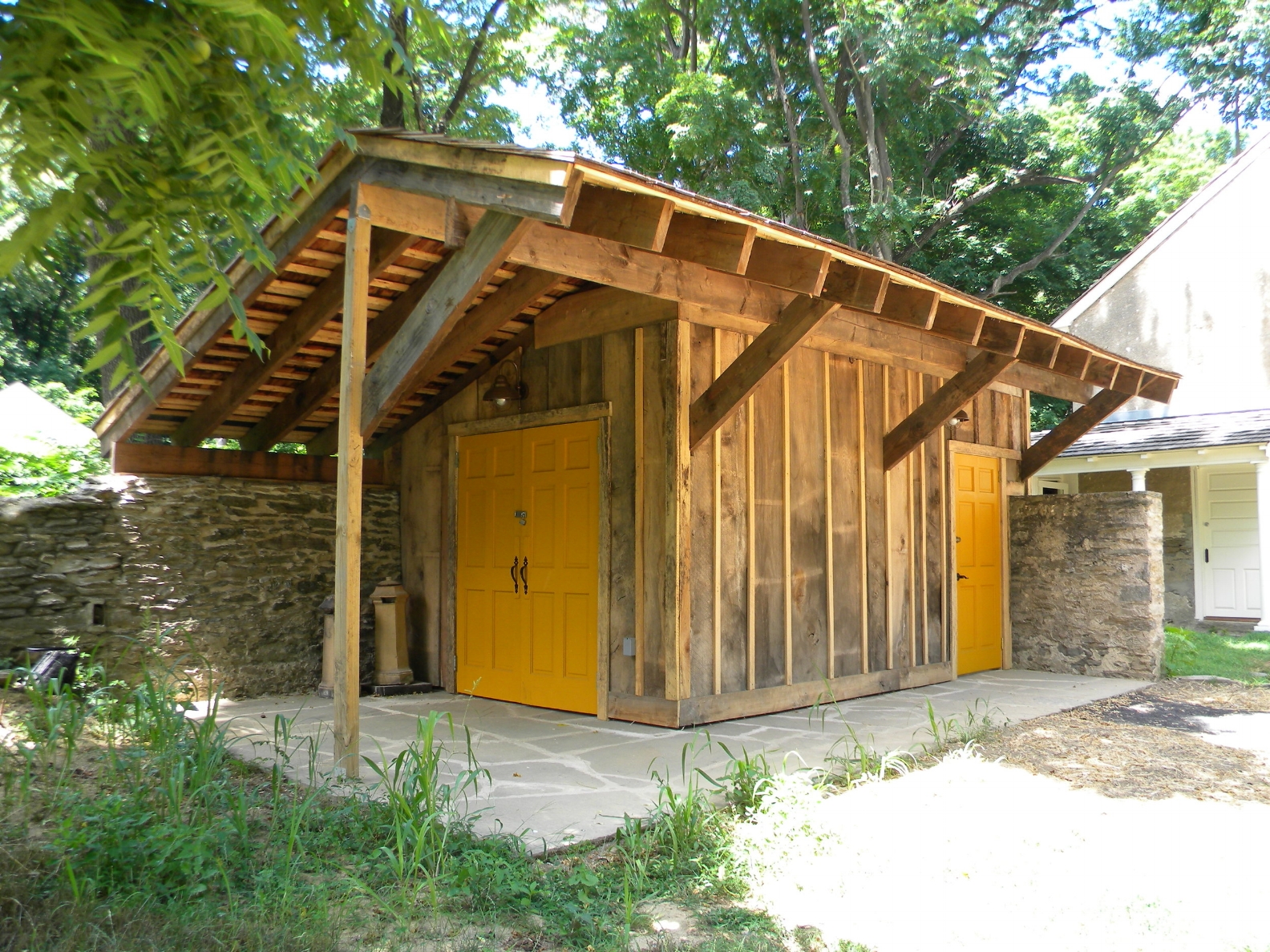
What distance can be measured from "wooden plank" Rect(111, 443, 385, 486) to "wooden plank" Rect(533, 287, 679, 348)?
1.88m

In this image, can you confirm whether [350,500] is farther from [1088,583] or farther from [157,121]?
[1088,583]

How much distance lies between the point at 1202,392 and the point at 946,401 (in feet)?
31.0

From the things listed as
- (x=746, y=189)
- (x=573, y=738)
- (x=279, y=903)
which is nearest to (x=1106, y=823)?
(x=573, y=738)

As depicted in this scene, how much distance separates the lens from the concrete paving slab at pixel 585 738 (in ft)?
13.8

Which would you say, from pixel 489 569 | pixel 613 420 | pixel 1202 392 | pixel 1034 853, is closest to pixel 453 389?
pixel 489 569

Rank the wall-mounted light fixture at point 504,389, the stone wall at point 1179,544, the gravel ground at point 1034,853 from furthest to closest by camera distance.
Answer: the stone wall at point 1179,544, the wall-mounted light fixture at point 504,389, the gravel ground at point 1034,853

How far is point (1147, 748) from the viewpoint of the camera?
5.65 m

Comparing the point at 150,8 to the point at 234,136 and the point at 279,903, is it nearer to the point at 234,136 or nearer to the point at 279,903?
the point at 234,136

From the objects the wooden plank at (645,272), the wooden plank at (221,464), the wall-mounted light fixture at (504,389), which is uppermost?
the wooden plank at (645,272)

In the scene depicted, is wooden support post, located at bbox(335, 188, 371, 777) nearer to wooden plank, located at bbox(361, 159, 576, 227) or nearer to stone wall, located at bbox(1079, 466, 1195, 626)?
wooden plank, located at bbox(361, 159, 576, 227)

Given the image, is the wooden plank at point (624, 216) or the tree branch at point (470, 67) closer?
the wooden plank at point (624, 216)

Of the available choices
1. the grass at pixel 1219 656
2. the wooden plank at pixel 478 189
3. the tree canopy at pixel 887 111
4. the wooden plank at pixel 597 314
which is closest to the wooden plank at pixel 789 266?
the wooden plank at pixel 597 314

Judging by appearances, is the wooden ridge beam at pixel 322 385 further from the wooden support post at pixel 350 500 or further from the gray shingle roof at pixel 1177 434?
the gray shingle roof at pixel 1177 434

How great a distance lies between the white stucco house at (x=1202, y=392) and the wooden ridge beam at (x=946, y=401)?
6.22 m
